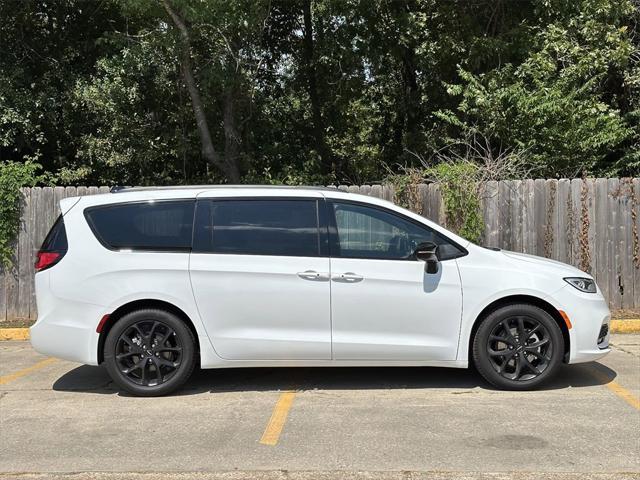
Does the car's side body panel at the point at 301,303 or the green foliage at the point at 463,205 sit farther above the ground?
the green foliage at the point at 463,205

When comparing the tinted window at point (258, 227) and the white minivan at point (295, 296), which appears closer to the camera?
the white minivan at point (295, 296)

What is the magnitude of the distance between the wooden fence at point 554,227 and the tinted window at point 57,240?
3694 mm

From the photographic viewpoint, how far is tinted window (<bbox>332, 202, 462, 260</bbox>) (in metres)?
5.82

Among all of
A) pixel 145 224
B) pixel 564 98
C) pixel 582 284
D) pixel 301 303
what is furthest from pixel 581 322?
pixel 564 98

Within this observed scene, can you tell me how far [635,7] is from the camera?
12.8 m

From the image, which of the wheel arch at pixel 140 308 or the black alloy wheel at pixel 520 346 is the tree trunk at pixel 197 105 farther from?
the black alloy wheel at pixel 520 346

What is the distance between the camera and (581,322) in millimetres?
5793

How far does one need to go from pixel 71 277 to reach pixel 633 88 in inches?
448

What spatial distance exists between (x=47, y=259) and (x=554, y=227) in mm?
6870

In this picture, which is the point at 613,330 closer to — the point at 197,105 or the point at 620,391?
the point at 620,391

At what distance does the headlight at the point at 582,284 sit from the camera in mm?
5891

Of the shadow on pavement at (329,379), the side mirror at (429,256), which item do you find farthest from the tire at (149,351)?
the side mirror at (429,256)

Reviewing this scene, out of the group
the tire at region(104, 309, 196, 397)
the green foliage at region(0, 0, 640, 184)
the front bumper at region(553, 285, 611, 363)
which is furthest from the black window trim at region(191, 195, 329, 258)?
A: the green foliage at region(0, 0, 640, 184)

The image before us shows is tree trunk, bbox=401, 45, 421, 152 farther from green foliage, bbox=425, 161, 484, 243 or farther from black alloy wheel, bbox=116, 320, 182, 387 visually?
black alloy wheel, bbox=116, 320, 182, 387
